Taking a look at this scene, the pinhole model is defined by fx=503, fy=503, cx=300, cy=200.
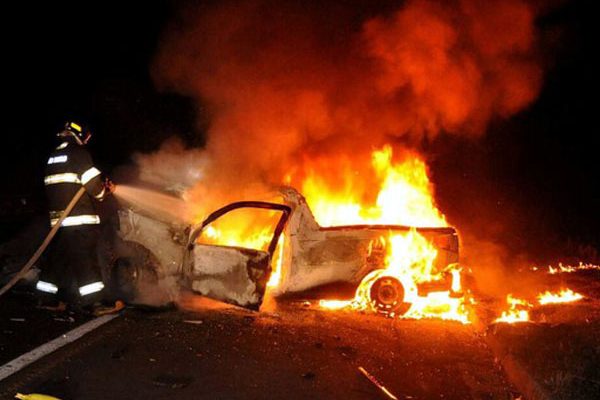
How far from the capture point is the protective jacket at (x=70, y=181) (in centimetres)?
592

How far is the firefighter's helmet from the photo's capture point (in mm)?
6152

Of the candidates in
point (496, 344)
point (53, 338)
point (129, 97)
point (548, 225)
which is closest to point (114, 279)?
point (53, 338)

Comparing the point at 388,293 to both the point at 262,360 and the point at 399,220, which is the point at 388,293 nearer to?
the point at 399,220

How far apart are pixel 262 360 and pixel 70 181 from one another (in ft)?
10.5

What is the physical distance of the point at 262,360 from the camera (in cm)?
455

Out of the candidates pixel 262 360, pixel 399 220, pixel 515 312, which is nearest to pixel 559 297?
pixel 515 312

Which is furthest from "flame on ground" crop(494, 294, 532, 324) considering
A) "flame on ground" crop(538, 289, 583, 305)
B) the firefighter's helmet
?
the firefighter's helmet

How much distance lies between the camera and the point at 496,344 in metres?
5.21

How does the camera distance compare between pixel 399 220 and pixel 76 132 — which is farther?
pixel 399 220

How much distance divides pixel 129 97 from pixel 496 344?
1459cm

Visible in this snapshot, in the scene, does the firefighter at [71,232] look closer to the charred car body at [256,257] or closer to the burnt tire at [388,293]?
the charred car body at [256,257]

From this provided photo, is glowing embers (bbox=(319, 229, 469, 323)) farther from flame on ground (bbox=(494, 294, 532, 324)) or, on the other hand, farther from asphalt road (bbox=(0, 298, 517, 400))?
flame on ground (bbox=(494, 294, 532, 324))

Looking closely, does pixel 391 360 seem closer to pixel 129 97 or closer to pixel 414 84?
pixel 414 84

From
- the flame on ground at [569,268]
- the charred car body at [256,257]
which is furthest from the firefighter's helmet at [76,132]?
the flame on ground at [569,268]
